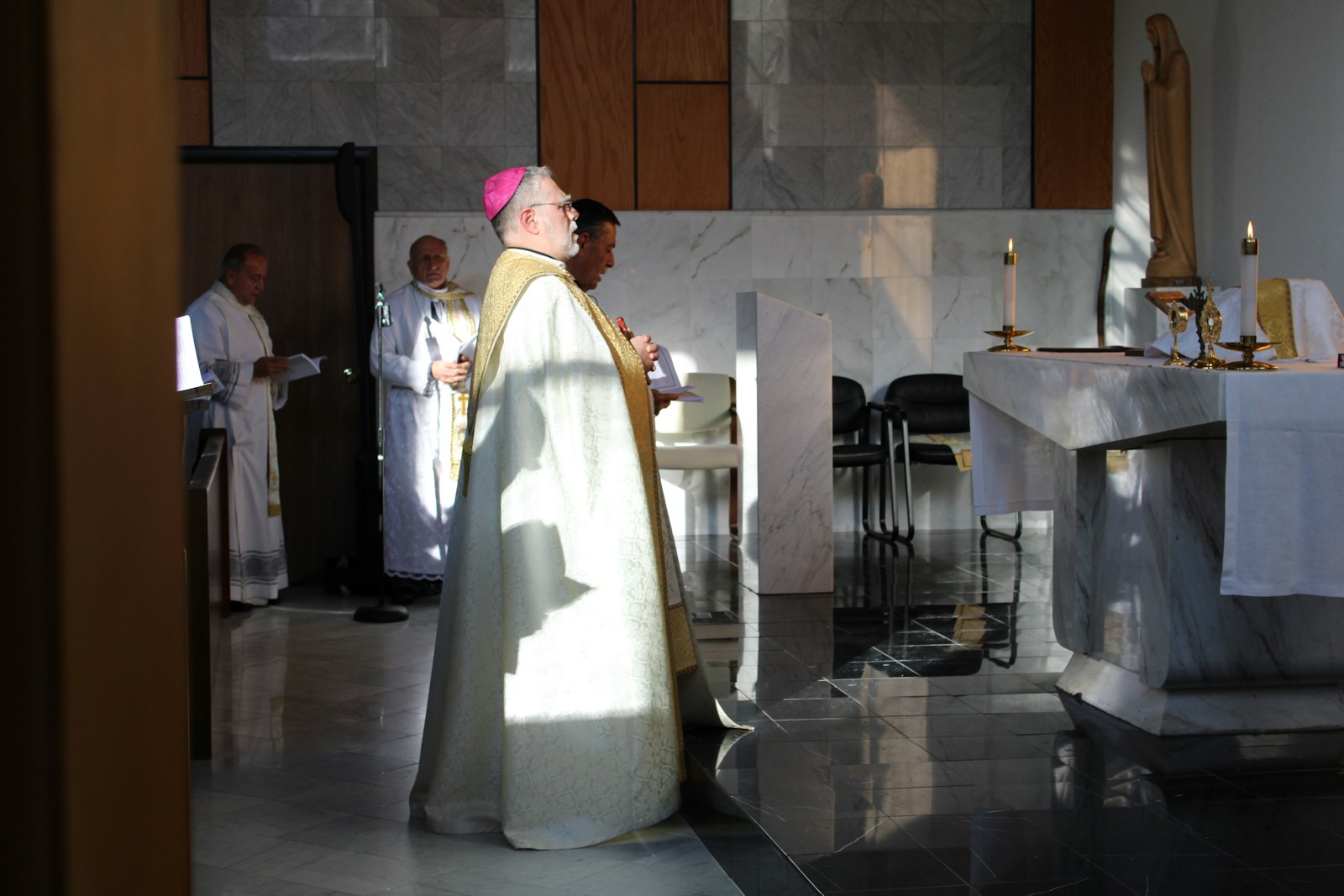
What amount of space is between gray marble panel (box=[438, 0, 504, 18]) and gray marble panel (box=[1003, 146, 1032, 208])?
11.6 feet

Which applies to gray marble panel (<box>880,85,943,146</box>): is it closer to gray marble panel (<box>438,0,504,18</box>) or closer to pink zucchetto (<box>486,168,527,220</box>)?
gray marble panel (<box>438,0,504,18</box>)

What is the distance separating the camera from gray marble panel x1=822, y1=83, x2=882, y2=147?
9.30m

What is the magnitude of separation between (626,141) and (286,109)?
2194 mm

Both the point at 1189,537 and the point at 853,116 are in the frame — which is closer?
the point at 1189,537

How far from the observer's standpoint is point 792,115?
9289mm

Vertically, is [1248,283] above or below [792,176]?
below

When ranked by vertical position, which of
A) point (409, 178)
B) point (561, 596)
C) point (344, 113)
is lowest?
point (561, 596)

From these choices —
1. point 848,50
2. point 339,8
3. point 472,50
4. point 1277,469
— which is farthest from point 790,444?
point 339,8

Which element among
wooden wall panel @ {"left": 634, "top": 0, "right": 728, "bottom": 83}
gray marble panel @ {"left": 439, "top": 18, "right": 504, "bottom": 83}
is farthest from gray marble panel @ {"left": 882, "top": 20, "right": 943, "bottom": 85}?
gray marble panel @ {"left": 439, "top": 18, "right": 504, "bottom": 83}

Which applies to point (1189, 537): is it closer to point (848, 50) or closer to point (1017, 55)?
point (848, 50)

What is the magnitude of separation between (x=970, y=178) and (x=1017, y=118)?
1.75ft

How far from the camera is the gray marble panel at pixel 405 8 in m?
8.88

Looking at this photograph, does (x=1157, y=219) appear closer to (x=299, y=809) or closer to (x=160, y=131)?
(x=299, y=809)

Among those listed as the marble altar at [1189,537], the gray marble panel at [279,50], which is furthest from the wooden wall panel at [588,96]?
the marble altar at [1189,537]
